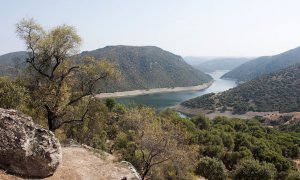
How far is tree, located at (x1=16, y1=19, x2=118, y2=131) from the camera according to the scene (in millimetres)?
25812

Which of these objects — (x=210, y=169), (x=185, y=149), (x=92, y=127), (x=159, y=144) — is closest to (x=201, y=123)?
(x=210, y=169)

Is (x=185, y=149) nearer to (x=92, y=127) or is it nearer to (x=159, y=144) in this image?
(x=159, y=144)

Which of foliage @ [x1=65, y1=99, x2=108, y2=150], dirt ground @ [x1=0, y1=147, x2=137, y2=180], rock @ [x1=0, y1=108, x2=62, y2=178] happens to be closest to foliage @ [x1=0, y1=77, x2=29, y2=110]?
dirt ground @ [x1=0, y1=147, x2=137, y2=180]

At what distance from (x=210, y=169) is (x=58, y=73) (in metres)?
27.7

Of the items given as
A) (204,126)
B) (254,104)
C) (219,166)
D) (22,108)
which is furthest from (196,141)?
(254,104)

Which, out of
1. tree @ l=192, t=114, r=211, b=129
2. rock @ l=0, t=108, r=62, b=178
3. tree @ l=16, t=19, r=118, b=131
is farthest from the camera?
tree @ l=192, t=114, r=211, b=129

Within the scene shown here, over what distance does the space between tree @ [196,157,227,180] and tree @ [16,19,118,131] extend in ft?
77.9

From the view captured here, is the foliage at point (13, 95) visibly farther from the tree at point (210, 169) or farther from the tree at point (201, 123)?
the tree at point (201, 123)

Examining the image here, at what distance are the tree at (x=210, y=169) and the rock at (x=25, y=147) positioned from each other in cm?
3175

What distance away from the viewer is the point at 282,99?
186 metres

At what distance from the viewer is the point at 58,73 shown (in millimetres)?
27219

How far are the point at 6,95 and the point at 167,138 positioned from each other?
1389 cm

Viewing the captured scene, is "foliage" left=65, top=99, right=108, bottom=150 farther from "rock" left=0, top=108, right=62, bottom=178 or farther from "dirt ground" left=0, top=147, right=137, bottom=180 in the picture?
"rock" left=0, top=108, right=62, bottom=178

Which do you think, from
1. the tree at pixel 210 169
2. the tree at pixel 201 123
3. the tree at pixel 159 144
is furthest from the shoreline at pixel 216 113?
the tree at pixel 159 144
